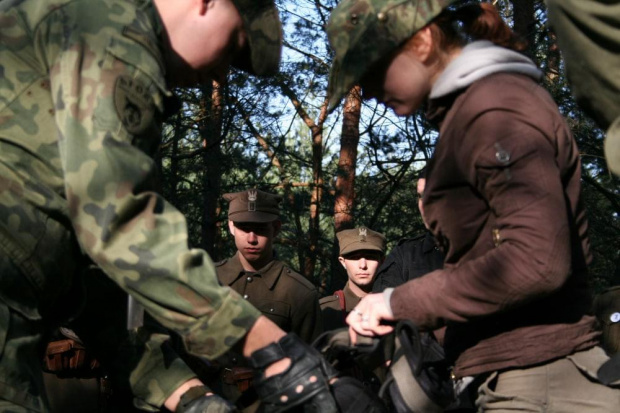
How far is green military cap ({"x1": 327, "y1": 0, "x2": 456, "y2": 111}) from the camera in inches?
104

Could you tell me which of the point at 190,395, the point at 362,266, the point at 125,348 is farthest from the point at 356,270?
the point at 190,395

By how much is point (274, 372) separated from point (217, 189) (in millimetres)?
8618

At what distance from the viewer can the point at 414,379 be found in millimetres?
2670

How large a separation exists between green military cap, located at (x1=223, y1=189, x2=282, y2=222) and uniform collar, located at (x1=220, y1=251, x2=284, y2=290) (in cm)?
33

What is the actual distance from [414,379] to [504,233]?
57 centimetres

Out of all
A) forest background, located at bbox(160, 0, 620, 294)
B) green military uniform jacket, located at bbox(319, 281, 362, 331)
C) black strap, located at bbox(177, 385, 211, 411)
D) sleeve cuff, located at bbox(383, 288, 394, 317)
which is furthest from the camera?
forest background, located at bbox(160, 0, 620, 294)

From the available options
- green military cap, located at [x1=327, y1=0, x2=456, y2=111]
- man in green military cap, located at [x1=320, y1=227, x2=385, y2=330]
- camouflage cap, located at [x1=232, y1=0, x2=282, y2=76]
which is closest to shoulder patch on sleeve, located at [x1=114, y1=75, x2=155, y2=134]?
camouflage cap, located at [x1=232, y1=0, x2=282, y2=76]

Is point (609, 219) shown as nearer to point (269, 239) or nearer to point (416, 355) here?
point (269, 239)

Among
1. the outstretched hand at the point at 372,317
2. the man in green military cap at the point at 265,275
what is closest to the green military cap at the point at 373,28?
the outstretched hand at the point at 372,317

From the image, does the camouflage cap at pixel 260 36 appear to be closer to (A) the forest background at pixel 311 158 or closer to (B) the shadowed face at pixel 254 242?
(B) the shadowed face at pixel 254 242

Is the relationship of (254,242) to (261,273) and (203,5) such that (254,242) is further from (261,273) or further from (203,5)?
(203,5)

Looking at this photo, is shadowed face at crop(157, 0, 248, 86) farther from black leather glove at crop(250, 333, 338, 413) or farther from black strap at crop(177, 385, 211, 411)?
black strap at crop(177, 385, 211, 411)

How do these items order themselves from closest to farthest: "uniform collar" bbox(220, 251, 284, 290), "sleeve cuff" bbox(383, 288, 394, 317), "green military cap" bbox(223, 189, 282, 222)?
"sleeve cuff" bbox(383, 288, 394, 317) < "uniform collar" bbox(220, 251, 284, 290) < "green military cap" bbox(223, 189, 282, 222)

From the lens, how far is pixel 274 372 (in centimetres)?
245
